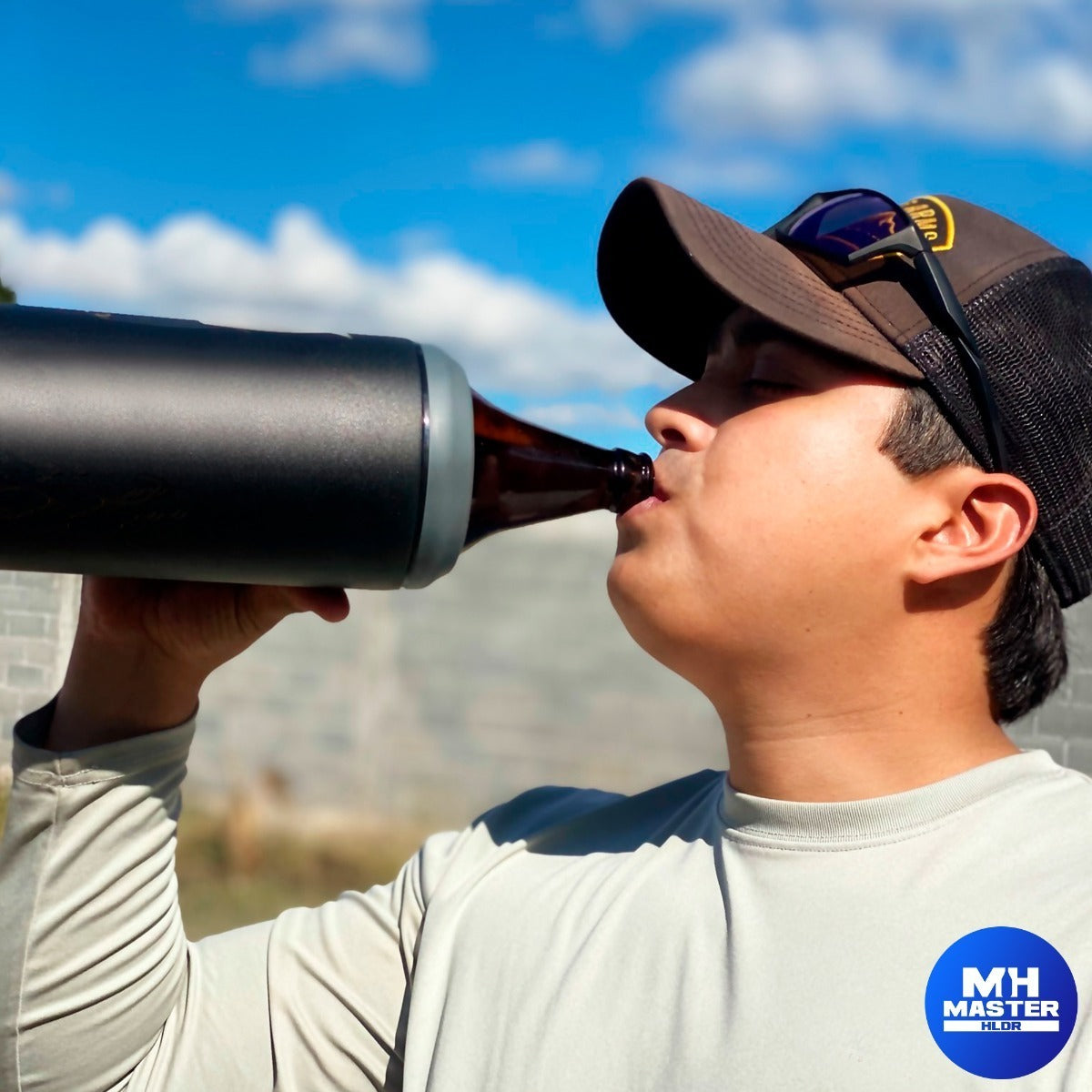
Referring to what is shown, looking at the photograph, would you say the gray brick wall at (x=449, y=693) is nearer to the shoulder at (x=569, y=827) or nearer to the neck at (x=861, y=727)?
the shoulder at (x=569, y=827)

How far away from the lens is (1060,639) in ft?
5.42

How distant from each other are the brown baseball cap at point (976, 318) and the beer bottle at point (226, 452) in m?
0.40

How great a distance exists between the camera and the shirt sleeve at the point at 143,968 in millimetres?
1463

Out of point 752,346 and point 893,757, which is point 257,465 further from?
point 893,757

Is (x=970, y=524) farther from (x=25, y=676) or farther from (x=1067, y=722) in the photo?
(x=25, y=676)

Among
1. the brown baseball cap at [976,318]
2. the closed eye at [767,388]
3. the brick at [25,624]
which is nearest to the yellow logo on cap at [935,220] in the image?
the brown baseball cap at [976,318]

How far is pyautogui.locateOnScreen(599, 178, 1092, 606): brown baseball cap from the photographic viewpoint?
1419mm

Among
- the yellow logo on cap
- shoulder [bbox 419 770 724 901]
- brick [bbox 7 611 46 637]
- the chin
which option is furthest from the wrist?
brick [bbox 7 611 46 637]

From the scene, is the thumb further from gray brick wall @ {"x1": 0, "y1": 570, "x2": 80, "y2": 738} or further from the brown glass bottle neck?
gray brick wall @ {"x1": 0, "y1": 570, "x2": 80, "y2": 738}

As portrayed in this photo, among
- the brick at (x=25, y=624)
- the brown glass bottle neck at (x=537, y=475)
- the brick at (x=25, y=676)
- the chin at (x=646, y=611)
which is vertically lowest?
the chin at (x=646, y=611)

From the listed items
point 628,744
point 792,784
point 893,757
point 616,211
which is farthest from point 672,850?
point 628,744

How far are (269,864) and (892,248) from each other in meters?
4.88

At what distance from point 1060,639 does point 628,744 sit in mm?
4026

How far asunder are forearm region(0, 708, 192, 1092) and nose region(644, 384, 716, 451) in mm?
729
